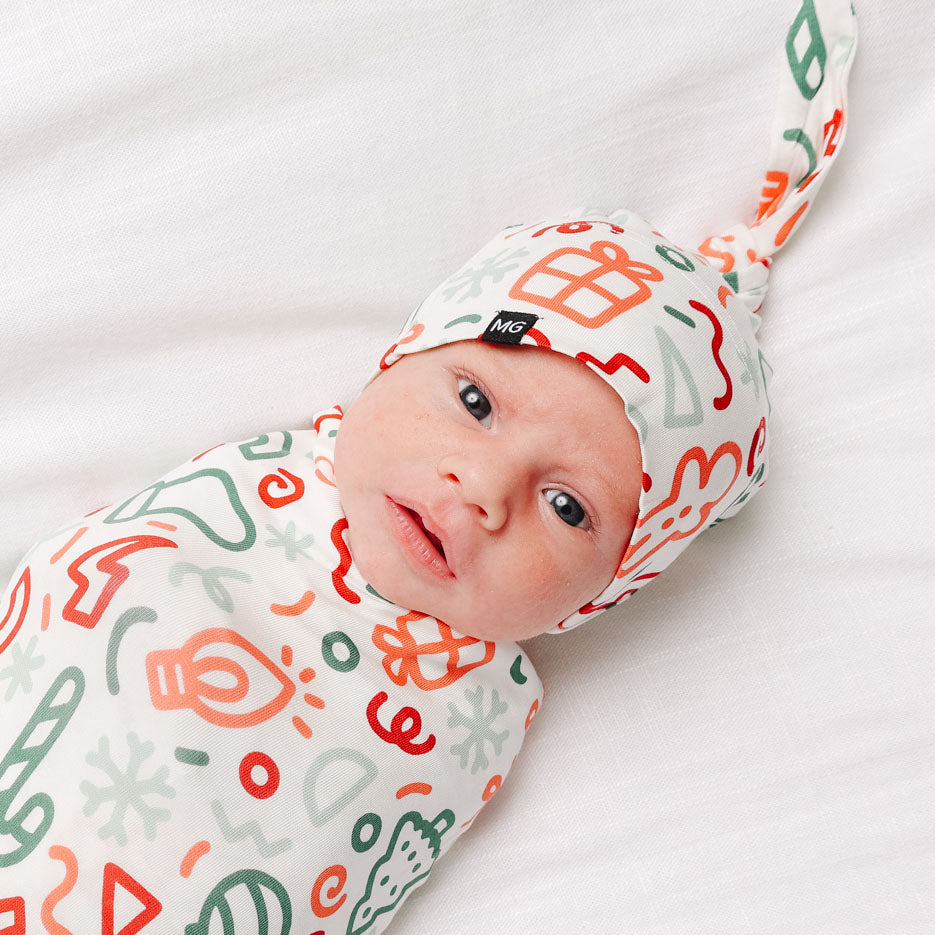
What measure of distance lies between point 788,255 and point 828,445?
0.29m

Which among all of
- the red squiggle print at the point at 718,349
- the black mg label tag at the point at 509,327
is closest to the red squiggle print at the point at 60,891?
the black mg label tag at the point at 509,327

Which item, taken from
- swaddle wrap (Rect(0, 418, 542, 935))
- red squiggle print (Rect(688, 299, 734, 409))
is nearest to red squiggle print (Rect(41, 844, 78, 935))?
swaddle wrap (Rect(0, 418, 542, 935))

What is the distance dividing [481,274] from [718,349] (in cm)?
31

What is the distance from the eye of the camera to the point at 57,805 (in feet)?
3.28

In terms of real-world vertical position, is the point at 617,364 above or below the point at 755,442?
above

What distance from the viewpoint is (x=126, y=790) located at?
39.7 inches

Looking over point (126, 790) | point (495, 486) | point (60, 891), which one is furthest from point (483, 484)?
point (60, 891)

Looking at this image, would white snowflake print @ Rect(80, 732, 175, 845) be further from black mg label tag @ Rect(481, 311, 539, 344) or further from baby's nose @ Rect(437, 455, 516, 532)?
black mg label tag @ Rect(481, 311, 539, 344)

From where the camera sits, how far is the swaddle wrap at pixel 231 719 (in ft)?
3.29

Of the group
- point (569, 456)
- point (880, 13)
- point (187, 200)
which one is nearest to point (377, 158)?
point (187, 200)

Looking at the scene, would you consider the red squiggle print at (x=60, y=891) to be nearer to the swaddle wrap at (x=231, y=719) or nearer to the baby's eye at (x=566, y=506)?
the swaddle wrap at (x=231, y=719)

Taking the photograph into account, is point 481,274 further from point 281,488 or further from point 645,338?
point 281,488

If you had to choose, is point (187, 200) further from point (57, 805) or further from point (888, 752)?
point (888, 752)

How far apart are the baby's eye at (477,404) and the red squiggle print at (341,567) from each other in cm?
24
